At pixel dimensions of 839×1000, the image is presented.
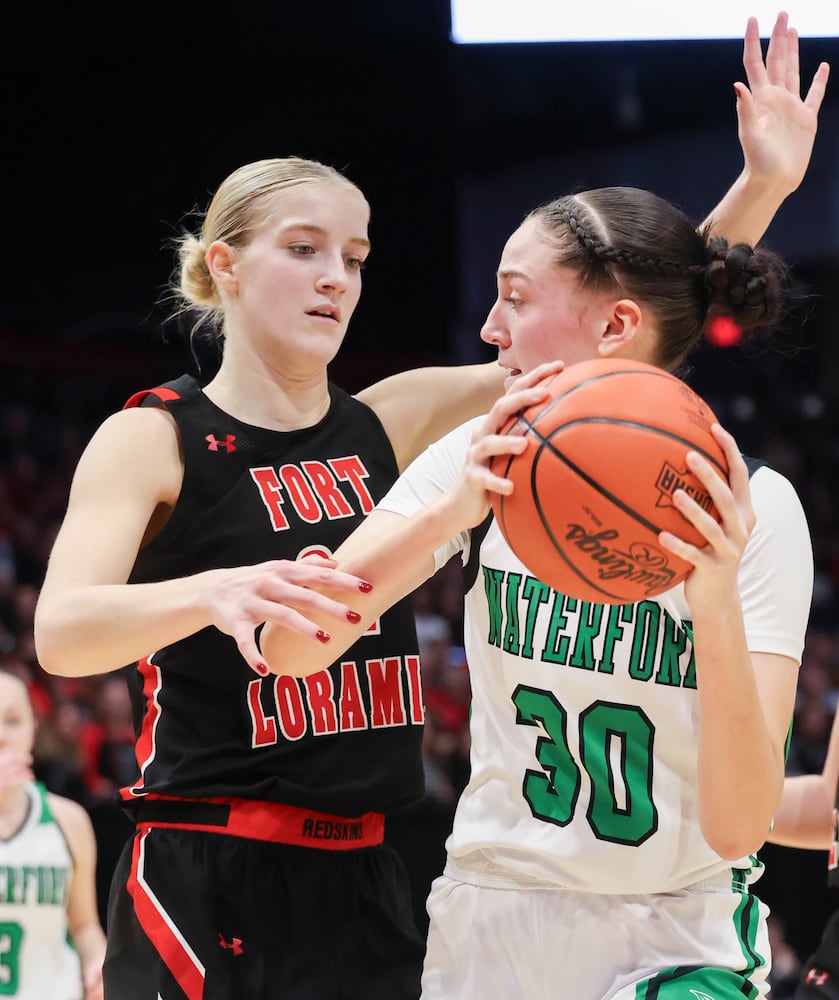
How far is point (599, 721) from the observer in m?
2.31

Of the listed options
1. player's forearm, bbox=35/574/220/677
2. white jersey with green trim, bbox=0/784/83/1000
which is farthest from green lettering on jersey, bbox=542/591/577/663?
white jersey with green trim, bbox=0/784/83/1000

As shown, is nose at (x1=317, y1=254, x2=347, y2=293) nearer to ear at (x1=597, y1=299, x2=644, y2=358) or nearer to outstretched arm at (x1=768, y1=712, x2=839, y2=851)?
ear at (x1=597, y1=299, x2=644, y2=358)

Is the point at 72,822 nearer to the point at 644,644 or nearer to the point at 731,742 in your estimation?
the point at 644,644

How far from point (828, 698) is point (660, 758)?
27.6ft

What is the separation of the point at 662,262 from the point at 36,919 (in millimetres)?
3590

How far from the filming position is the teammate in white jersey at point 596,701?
2.20 meters

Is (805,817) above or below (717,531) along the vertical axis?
below

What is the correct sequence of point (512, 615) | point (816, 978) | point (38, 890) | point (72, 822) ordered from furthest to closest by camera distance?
point (72, 822) < point (38, 890) < point (816, 978) < point (512, 615)

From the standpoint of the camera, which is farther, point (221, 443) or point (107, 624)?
point (221, 443)

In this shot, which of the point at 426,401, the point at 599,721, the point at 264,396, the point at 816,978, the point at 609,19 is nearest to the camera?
the point at 599,721

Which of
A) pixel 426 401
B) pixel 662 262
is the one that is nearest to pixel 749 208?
pixel 662 262

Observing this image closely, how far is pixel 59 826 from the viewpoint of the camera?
201 inches

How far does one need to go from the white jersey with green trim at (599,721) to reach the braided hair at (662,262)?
1.16 ft

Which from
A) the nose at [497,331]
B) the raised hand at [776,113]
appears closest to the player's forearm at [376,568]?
the nose at [497,331]
